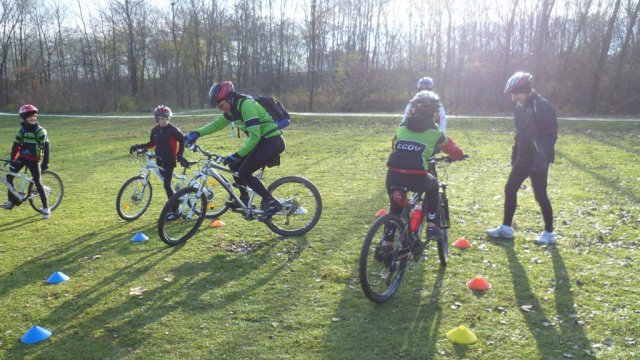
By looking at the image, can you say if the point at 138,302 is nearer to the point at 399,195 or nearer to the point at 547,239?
the point at 399,195

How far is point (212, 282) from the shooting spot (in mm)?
5426

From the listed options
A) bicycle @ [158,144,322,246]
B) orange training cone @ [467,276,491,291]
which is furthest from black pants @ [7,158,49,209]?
→ orange training cone @ [467,276,491,291]

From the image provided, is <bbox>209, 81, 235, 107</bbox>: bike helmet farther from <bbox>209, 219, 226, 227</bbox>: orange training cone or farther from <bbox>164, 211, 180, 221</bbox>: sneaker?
<bbox>209, 219, 226, 227</bbox>: orange training cone

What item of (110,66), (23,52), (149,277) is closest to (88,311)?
(149,277)

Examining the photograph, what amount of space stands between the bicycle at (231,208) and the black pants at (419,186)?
7.58 ft

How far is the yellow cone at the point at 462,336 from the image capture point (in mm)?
4035

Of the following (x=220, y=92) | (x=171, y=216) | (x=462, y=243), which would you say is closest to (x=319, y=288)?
(x=462, y=243)

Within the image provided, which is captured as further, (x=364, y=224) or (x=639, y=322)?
(x=364, y=224)

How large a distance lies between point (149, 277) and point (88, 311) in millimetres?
889

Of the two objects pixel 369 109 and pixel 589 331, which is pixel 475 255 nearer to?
pixel 589 331

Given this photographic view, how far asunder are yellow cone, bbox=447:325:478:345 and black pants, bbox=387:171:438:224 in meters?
1.28

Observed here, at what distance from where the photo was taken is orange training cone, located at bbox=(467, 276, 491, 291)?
199 inches

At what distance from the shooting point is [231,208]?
6746mm

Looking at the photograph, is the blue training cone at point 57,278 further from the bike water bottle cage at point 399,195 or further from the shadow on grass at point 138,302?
the bike water bottle cage at point 399,195
